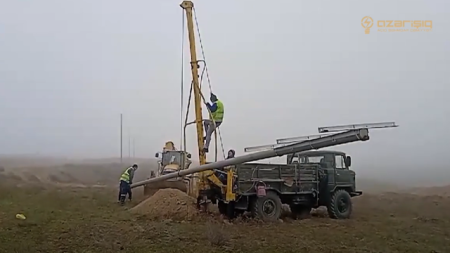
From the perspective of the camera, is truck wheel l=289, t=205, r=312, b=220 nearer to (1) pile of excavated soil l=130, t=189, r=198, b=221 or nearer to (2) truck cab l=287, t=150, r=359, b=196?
(2) truck cab l=287, t=150, r=359, b=196

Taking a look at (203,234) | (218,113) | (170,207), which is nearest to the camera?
(203,234)

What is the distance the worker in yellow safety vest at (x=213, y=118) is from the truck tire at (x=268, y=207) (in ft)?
6.99

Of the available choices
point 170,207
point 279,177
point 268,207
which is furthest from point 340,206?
point 170,207

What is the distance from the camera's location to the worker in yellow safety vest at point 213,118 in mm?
14961

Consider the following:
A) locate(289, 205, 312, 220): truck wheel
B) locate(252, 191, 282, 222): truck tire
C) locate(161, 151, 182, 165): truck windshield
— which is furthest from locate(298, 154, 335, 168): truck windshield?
locate(161, 151, 182, 165): truck windshield

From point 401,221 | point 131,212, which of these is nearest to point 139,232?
point 131,212

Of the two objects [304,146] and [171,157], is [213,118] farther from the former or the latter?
[171,157]

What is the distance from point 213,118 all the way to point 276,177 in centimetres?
238

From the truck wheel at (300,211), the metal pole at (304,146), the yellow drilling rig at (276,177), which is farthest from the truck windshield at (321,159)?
the metal pole at (304,146)

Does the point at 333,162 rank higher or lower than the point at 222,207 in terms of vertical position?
higher

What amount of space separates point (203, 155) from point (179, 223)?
2.74m

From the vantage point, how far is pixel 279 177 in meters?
14.8

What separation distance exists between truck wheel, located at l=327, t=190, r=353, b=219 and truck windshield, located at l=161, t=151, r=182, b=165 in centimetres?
800

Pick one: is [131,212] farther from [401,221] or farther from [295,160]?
[401,221]
